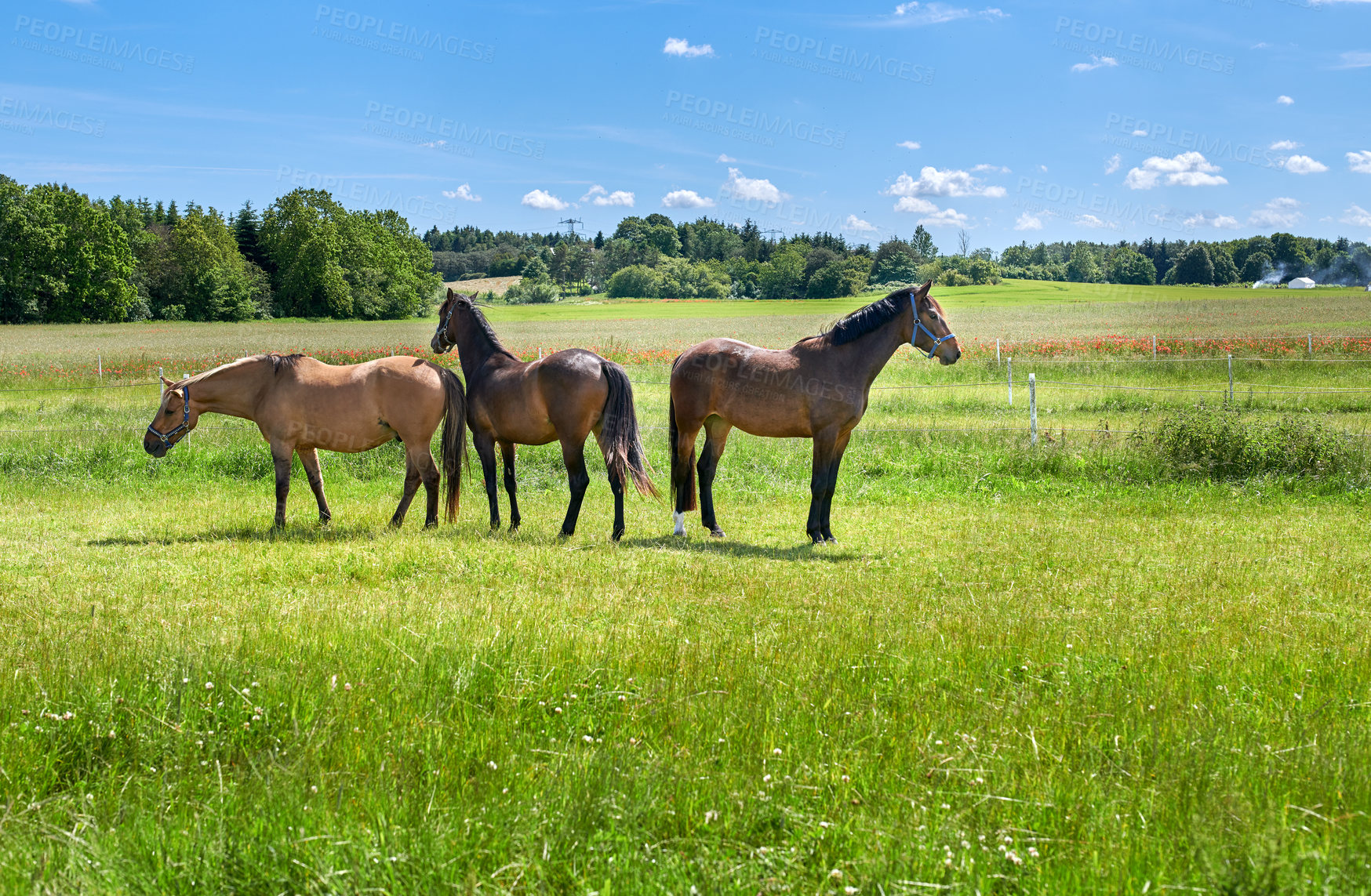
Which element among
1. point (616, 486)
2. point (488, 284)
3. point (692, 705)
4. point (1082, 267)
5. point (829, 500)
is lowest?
point (692, 705)

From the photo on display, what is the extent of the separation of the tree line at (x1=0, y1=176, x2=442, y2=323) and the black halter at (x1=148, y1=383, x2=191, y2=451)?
58295 millimetres

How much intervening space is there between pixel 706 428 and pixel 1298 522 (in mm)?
6169

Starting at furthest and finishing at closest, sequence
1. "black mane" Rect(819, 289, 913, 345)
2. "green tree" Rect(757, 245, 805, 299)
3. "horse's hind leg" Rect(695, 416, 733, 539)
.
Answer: "green tree" Rect(757, 245, 805, 299) < "horse's hind leg" Rect(695, 416, 733, 539) < "black mane" Rect(819, 289, 913, 345)

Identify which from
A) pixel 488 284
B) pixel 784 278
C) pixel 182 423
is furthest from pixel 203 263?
pixel 182 423

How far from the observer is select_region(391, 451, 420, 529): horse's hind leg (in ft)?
30.6

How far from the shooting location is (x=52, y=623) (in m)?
5.68

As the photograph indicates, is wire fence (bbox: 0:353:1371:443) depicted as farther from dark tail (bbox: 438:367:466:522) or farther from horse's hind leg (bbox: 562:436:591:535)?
horse's hind leg (bbox: 562:436:591:535)

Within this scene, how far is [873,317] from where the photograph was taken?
865cm

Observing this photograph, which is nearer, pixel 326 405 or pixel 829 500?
pixel 829 500

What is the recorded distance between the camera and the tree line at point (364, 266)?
5691cm

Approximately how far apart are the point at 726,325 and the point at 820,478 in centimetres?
4317

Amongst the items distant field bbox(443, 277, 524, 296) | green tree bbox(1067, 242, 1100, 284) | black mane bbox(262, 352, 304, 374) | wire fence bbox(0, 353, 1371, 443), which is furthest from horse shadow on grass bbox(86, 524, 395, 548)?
green tree bbox(1067, 242, 1100, 284)

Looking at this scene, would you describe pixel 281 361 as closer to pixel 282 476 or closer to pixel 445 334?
pixel 282 476

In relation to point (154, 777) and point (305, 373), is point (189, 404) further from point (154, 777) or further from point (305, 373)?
point (154, 777)
